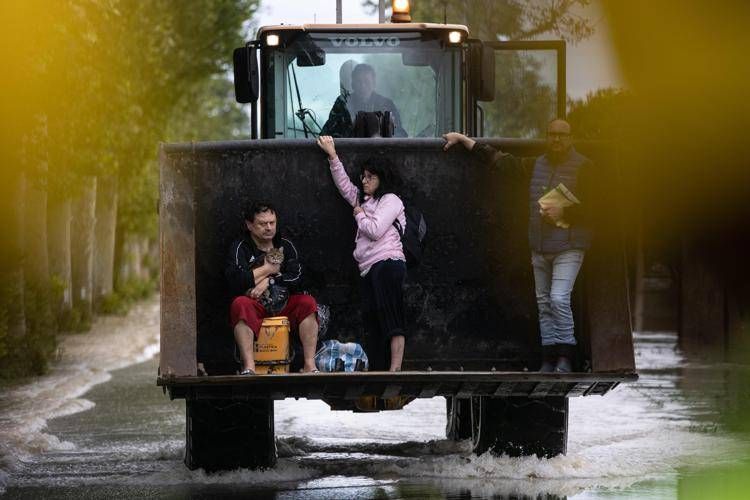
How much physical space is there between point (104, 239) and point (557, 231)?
30.5 metres

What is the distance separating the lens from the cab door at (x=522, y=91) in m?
13.1

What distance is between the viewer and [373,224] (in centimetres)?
1174

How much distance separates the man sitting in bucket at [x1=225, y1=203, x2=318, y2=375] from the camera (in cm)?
1159

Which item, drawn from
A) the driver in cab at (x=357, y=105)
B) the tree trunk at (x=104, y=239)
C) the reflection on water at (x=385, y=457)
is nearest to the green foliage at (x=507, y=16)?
the reflection on water at (x=385, y=457)

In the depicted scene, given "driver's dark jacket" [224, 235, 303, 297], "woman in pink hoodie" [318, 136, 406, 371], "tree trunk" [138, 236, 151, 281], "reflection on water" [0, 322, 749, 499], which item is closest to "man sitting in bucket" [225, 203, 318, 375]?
"driver's dark jacket" [224, 235, 303, 297]

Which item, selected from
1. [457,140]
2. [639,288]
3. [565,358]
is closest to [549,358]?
[565,358]

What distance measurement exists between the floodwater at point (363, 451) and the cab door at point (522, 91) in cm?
245

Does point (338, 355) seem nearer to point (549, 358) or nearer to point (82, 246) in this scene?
point (549, 358)

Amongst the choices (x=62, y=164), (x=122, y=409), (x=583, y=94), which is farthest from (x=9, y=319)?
(x=583, y=94)

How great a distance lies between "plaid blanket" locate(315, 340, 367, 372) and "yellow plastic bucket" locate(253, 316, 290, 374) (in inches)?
13.1

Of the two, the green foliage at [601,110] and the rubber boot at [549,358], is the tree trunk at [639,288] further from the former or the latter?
the rubber boot at [549,358]


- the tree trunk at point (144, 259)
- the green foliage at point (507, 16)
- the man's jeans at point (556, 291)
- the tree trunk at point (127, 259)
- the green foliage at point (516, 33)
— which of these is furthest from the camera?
the tree trunk at point (144, 259)

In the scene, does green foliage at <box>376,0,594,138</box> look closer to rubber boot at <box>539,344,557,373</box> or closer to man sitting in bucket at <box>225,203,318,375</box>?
rubber boot at <box>539,344,557,373</box>

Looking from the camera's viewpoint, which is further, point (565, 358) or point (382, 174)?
point (382, 174)
